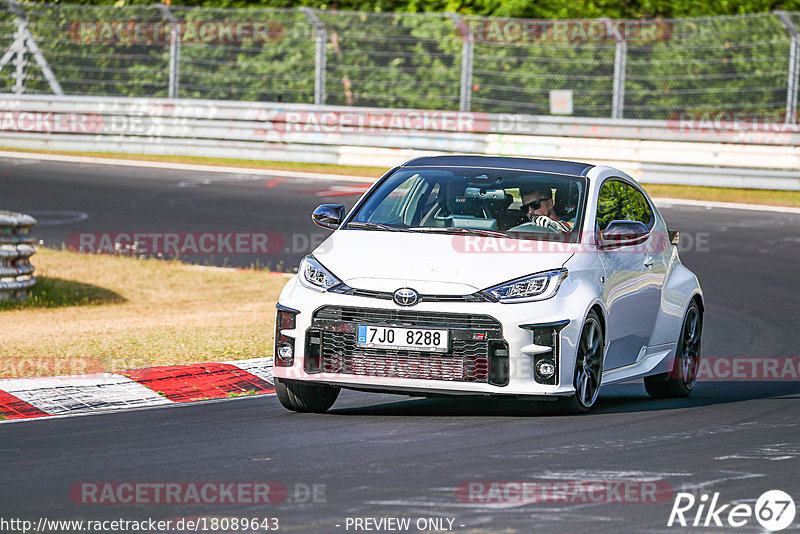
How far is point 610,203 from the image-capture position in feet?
30.5

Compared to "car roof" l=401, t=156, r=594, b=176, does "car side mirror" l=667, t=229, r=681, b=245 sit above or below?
below

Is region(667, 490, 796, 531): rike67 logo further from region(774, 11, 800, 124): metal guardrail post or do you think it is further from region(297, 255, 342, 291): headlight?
region(774, 11, 800, 124): metal guardrail post

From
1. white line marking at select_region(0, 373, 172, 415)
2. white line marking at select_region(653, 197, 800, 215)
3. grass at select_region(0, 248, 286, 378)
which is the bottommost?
grass at select_region(0, 248, 286, 378)

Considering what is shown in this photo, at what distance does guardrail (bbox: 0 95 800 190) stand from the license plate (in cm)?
1566

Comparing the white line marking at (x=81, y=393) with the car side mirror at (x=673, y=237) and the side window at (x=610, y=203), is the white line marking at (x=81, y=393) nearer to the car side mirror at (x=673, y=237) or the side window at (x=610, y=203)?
the side window at (x=610, y=203)

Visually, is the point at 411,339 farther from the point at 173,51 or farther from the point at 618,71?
the point at 173,51

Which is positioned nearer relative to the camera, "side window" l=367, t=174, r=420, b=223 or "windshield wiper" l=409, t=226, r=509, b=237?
"windshield wiper" l=409, t=226, r=509, b=237

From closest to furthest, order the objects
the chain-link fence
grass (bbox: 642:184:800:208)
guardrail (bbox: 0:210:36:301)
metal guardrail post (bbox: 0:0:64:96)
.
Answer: guardrail (bbox: 0:210:36:301) < grass (bbox: 642:184:800:208) < the chain-link fence < metal guardrail post (bbox: 0:0:64:96)

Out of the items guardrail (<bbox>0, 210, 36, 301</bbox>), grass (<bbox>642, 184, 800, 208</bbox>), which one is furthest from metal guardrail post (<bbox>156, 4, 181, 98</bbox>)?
guardrail (<bbox>0, 210, 36, 301</bbox>)

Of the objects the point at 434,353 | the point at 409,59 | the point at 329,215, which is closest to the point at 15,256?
the point at 329,215

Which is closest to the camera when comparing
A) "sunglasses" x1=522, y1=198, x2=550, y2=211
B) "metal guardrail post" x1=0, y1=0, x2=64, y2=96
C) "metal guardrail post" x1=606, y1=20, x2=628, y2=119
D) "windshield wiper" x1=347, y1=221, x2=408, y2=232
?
"windshield wiper" x1=347, y1=221, x2=408, y2=232

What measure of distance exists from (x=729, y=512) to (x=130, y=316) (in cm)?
883

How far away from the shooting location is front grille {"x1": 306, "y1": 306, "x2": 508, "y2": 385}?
7777mm

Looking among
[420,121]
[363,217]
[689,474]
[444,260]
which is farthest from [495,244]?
[420,121]
